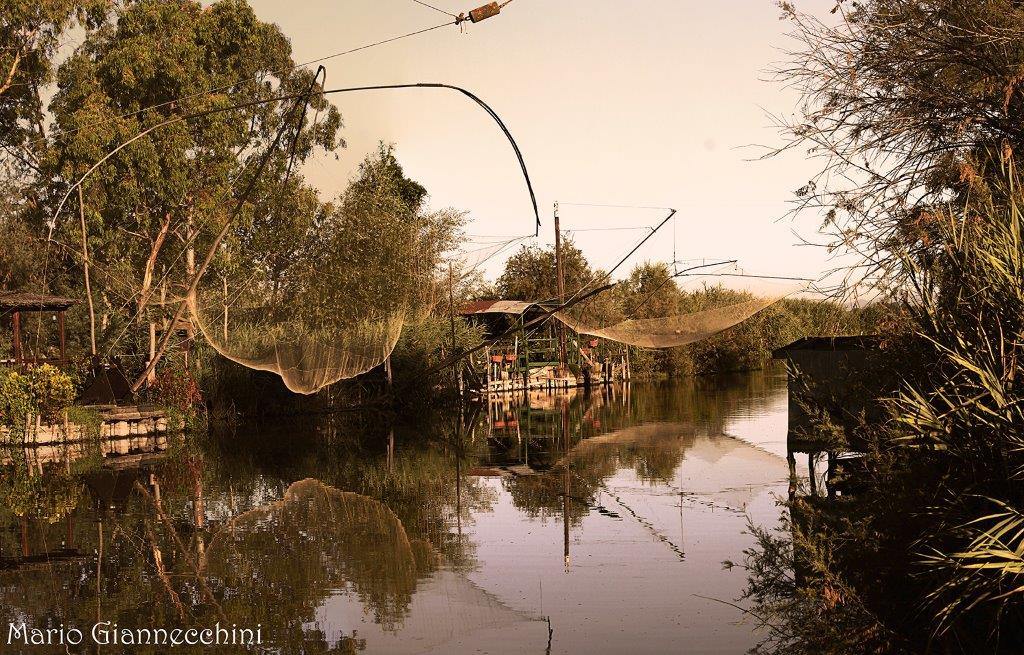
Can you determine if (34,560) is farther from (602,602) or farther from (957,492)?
(957,492)

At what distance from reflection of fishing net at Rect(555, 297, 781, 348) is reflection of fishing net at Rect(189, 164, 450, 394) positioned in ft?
12.1

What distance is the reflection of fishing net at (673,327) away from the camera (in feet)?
60.4

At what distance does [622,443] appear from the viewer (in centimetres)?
1769

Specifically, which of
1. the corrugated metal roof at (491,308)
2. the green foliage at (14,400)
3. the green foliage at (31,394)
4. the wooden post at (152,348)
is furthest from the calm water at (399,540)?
the corrugated metal roof at (491,308)

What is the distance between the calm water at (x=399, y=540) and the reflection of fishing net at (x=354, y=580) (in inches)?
0.9

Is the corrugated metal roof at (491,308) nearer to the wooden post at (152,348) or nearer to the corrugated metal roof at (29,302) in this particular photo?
the wooden post at (152,348)

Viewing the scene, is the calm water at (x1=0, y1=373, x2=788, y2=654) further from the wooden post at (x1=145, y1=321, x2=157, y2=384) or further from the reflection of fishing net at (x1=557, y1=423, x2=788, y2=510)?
the wooden post at (x1=145, y1=321, x2=157, y2=384)

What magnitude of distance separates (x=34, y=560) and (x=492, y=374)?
23442mm

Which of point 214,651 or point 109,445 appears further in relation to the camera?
point 109,445

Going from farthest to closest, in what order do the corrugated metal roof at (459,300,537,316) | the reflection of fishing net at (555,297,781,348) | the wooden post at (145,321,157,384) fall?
the corrugated metal roof at (459,300,537,316), the wooden post at (145,321,157,384), the reflection of fishing net at (555,297,781,348)

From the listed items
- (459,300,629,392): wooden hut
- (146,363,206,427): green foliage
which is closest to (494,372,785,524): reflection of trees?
(459,300,629,392): wooden hut

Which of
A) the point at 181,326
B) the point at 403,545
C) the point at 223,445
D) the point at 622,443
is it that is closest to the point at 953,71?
the point at 403,545

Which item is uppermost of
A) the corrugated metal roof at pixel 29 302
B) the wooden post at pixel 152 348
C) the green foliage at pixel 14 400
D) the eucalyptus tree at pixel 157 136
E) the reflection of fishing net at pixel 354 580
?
the eucalyptus tree at pixel 157 136

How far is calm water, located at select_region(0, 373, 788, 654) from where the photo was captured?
Result: 662cm
